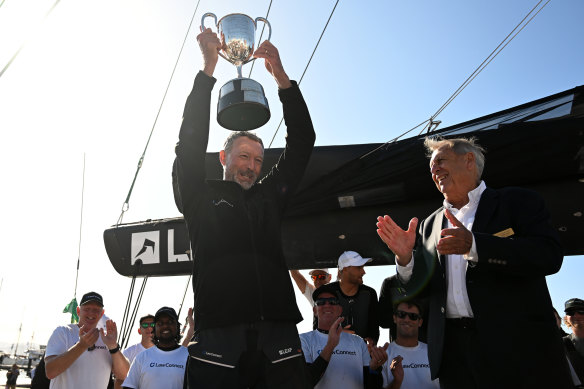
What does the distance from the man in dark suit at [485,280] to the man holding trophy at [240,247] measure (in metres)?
0.61

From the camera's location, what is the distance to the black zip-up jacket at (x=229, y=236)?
6.13 feet

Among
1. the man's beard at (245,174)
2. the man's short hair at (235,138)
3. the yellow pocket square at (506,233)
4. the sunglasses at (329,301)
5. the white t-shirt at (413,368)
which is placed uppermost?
the man's short hair at (235,138)

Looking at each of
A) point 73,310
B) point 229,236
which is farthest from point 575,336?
point 73,310

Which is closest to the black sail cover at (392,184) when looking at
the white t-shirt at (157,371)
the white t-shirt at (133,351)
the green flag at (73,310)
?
the white t-shirt at (157,371)

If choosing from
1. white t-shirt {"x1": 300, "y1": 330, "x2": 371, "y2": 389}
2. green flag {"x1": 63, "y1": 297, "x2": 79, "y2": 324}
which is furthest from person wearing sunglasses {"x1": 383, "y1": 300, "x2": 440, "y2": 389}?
green flag {"x1": 63, "y1": 297, "x2": 79, "y2": 324}

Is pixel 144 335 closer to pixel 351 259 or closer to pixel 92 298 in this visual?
pixel 92 298

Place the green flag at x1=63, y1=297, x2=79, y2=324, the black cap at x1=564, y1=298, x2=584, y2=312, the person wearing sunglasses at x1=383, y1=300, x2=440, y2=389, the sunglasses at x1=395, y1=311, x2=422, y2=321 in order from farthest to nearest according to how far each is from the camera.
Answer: the green flag at x1=63, y1=297, x2=79, y2=324 < the black cap at x1=564, y1=298, x2=584, y2=312 < the sunglasses at x1=395, y1=311, x2=422, y2=321 < the person wearing sunglasses at x1=383, y1=300, x2=440, y2=389

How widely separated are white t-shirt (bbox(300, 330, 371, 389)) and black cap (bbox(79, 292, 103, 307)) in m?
2.16


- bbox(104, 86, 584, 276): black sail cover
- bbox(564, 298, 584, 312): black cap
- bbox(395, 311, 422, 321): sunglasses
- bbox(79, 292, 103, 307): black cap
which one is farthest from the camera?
bbox(564, 298, 584, 312): black cap

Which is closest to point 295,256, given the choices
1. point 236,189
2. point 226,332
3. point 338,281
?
point 338,281

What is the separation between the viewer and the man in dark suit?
77.2 inches

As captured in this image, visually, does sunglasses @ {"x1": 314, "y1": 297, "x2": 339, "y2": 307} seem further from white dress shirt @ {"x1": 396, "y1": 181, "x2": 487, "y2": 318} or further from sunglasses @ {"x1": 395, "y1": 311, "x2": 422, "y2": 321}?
white dress shirt @ {"x1": 396, "y1": 181, "x2": 487, "y2": 318}

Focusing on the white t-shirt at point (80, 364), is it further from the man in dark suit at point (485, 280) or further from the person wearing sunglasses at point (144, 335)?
the man in dark suit at point (485, 280)

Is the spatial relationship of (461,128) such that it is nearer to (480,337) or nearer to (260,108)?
(260,108)
